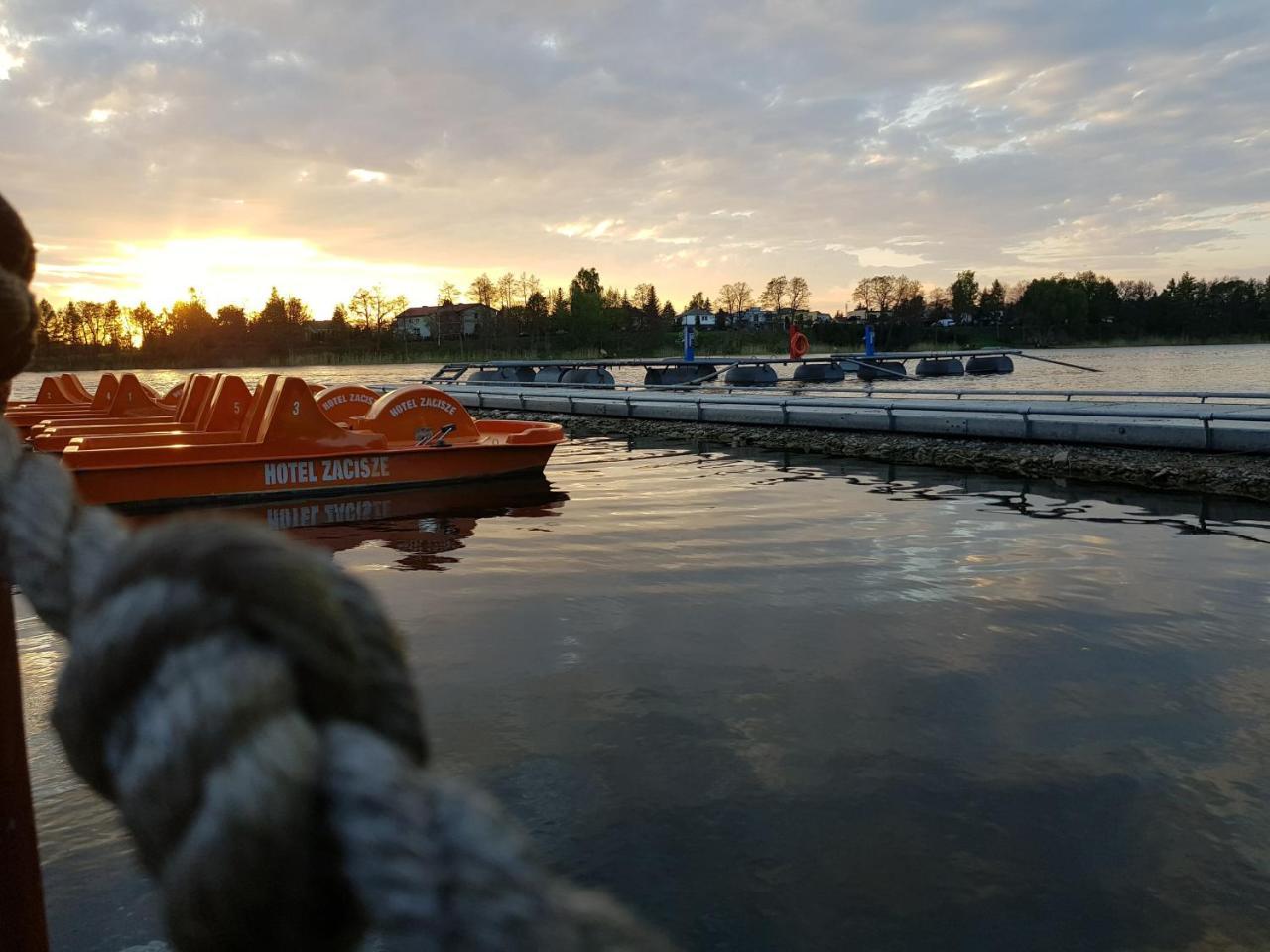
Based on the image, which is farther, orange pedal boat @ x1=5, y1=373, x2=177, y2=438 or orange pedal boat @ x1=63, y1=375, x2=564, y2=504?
orange pedal boat @ x1=5, y1=373, x2=177, y2=438

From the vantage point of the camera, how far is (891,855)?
12.3ft

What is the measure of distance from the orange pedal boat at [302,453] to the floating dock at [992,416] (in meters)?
6.99

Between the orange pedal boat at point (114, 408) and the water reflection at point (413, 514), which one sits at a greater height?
the orange pedal boat at point (114, 408)

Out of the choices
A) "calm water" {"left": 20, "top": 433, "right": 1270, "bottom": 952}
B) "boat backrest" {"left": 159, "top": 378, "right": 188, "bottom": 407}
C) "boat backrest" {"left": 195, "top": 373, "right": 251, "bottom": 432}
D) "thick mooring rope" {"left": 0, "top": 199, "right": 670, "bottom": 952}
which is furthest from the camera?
"boat backrest" {"left": 159, "top": 378, "right": 188, "bottom": 407}

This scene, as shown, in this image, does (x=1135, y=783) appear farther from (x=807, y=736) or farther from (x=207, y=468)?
(x=207, y=468)

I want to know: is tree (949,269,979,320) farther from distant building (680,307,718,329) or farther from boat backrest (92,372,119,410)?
boat backrest (92,372,119,410)

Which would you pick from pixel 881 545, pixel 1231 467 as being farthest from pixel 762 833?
pixel 1231 467

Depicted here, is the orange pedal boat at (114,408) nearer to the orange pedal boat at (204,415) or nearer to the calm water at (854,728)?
the orange pedal boat at (204,415)

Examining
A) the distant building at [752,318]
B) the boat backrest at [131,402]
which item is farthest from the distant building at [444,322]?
the boat backrest at [131,402]

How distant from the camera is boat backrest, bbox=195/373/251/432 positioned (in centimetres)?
1350

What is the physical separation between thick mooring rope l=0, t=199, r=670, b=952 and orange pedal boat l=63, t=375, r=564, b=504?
38.7 feet

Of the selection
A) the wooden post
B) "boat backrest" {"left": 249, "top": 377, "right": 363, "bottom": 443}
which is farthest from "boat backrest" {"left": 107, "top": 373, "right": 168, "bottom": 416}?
the wooden post

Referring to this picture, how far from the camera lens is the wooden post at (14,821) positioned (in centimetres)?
140

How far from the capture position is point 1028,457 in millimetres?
14164
